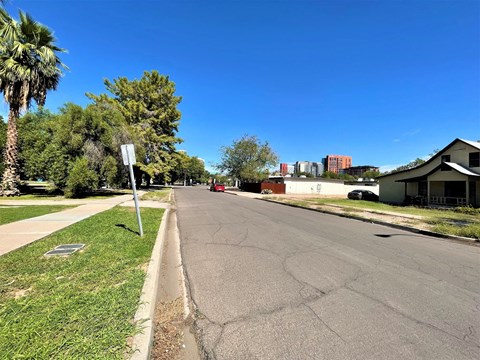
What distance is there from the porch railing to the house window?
11.3 feet

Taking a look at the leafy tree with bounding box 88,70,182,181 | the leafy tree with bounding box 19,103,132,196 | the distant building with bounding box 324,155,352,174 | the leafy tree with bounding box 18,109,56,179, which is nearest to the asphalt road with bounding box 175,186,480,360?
the leafy tree with bounding box 19,103,132,196

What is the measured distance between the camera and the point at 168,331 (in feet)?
10.3

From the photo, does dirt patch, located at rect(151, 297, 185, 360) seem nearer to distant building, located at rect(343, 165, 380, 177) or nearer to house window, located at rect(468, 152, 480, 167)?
house window, located at rect(468, 152, 480, 167)

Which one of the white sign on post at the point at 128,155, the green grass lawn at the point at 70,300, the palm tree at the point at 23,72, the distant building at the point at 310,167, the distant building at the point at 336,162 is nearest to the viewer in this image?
the green grass lawn at the point at 70,300

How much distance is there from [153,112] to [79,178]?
71.2 feet

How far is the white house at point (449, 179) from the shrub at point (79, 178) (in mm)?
30199

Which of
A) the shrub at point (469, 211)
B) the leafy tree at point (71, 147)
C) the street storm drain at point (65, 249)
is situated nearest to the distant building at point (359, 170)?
the shrub at point (469, 211)

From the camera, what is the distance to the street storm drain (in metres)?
5.54

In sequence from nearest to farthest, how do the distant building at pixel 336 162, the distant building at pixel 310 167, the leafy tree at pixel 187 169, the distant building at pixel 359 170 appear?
the leafy tree at pixel 187 169 → the distant building at pixel 359 170 → the distant building at pixel 310 167 → the distant building at pixel 336 162

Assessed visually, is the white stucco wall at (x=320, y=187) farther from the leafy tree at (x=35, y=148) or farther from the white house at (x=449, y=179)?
the leafy tree at (x=35, y=148)

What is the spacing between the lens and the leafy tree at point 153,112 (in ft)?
123

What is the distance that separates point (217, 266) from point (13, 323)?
325 centimetres

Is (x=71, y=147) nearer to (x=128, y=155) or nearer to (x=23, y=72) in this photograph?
(x=23, y=72)

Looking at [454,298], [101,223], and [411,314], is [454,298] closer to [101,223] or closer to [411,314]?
[411,314]
